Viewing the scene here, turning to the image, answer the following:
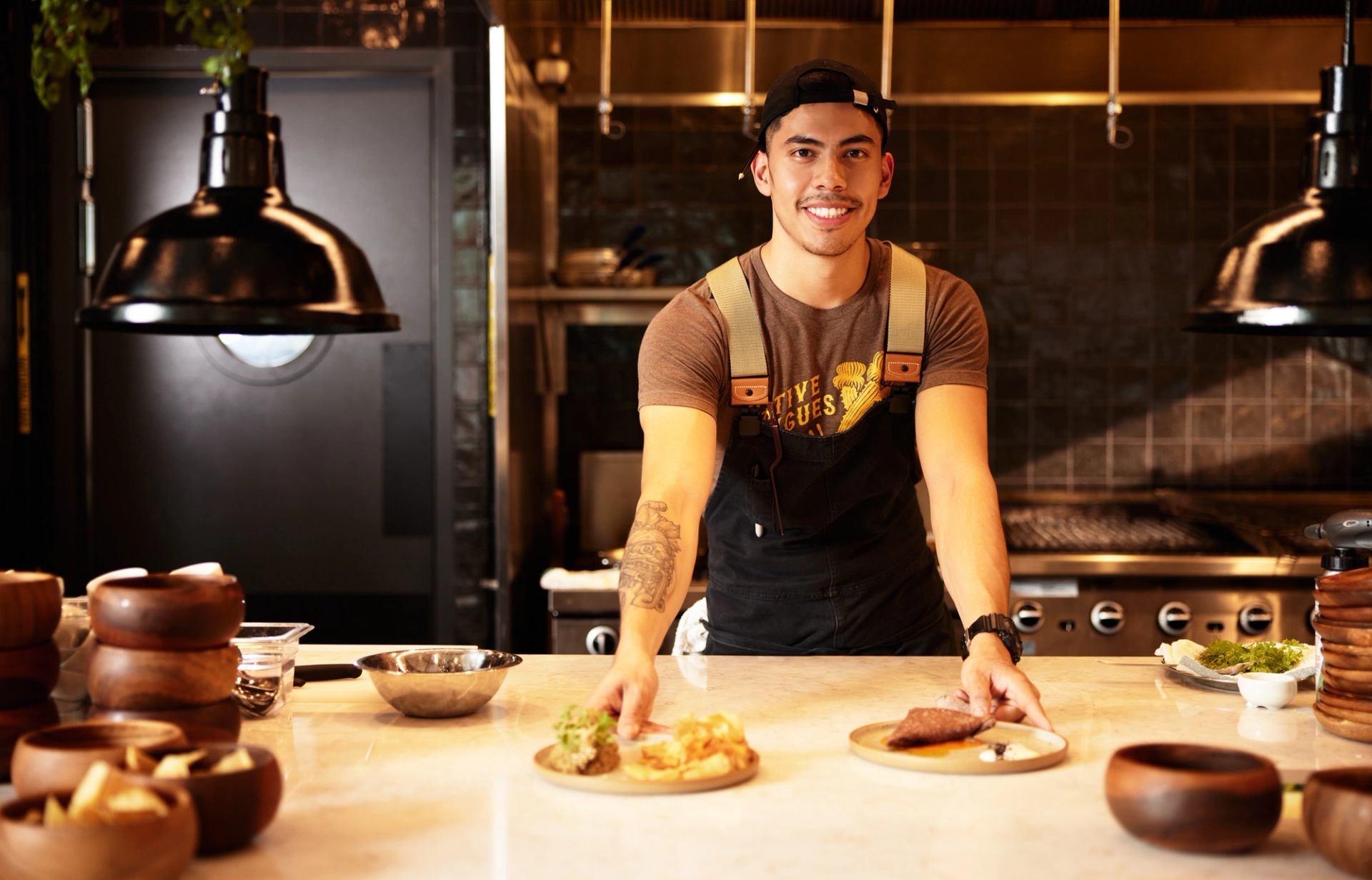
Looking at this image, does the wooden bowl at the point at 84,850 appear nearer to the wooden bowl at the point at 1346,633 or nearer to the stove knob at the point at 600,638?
the wooden bowl at the point at 1346,633

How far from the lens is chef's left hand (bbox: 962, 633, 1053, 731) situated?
5.82ft

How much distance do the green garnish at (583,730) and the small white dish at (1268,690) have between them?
946 millimetres

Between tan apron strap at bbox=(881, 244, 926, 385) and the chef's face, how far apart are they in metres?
0.13

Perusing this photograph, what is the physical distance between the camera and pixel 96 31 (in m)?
2.10

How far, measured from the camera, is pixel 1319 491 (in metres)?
4.61

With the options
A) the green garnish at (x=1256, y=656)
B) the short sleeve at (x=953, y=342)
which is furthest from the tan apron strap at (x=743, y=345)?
the green garnish at (x=1256, y=656)

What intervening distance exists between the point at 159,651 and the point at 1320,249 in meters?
1.65

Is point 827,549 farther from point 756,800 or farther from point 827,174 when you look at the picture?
point 756,800

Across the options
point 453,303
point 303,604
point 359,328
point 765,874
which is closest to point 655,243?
point 453,303

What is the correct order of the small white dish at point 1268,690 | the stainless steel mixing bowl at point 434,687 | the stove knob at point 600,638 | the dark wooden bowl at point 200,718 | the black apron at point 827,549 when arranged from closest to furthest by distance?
the dark wooden bowl at point 200,718 < the stainless steel mixing bowl at point 434,687 < the small white dish at point 1268,690 < the black apron at point 827,549 < the stove knob at point 600,638

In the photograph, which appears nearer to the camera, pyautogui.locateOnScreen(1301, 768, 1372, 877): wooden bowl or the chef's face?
pyautogui.locateOnScreen(1301, 768, 1372, 877): wooden bowl

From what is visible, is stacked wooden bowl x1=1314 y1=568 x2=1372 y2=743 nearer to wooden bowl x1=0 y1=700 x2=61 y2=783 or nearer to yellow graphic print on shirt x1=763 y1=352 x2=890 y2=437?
yellow graphic print on shirt x1=763 y1=352 x2=890 y2=437

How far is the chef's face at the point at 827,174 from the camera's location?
8.08ft

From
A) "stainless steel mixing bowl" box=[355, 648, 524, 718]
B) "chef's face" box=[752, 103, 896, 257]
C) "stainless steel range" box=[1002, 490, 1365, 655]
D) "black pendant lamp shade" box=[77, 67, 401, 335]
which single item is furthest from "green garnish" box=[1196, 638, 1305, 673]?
"stainless steel range" box=[1002, 490, 1365, 655]
